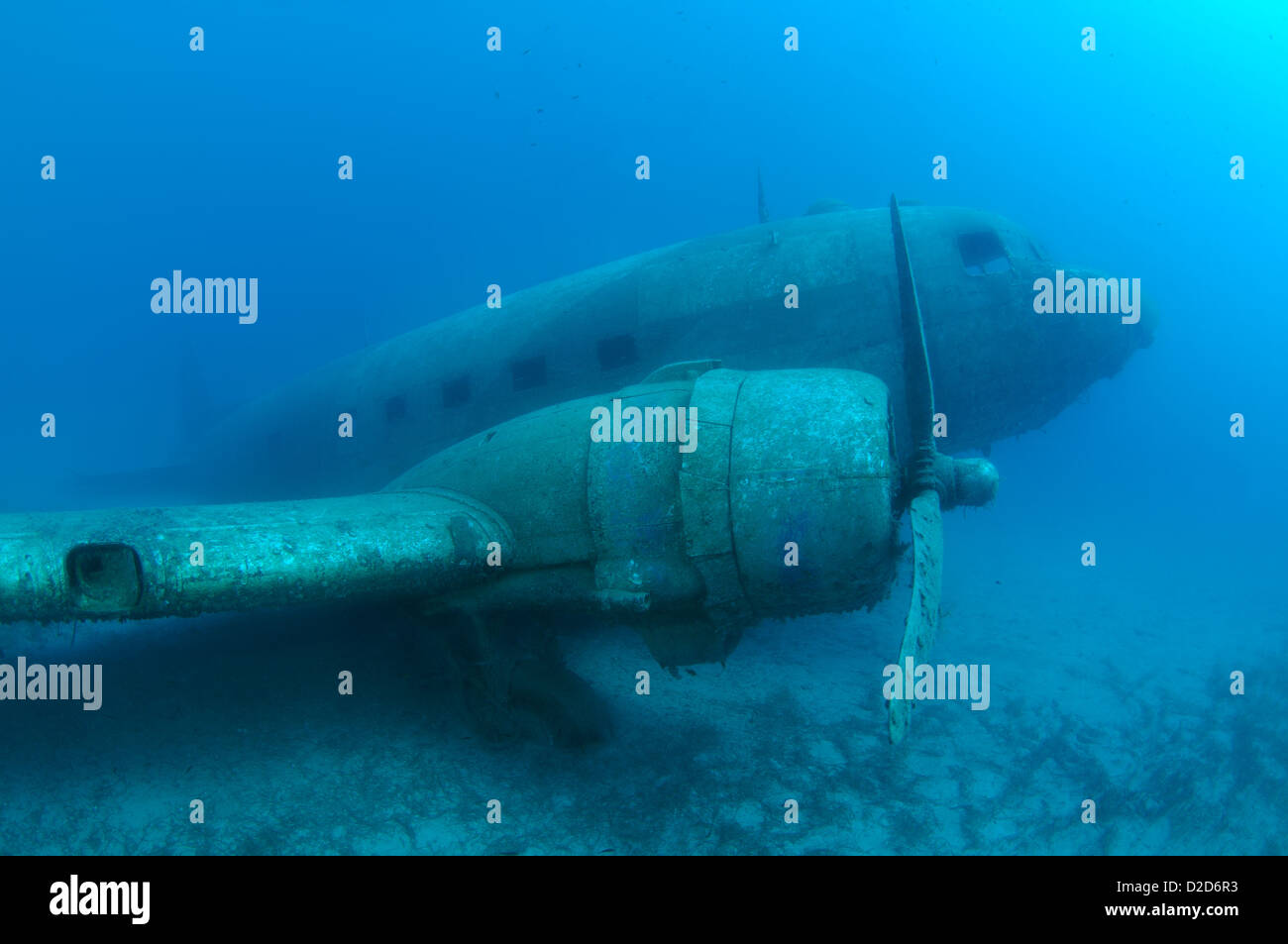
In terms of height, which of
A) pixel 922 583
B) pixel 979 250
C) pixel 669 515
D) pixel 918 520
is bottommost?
pixel 922 583

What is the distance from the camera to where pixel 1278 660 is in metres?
11.6

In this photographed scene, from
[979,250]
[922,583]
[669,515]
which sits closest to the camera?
[922,583]

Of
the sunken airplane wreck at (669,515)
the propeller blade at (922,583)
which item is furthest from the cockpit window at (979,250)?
the propeller blade at (922,583)

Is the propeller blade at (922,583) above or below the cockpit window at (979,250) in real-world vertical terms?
below

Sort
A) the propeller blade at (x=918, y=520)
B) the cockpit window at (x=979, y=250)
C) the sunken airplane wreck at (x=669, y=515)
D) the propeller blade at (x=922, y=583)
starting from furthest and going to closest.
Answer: the cockpit window at (x=979, y=250)
the sunken airplane wreck at (x=669, y=515)
the propeller blade at (x=922, y=583)
the propeller blade at (x=918, y=520)

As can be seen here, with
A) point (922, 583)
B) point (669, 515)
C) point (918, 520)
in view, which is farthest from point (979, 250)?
point (669, 515)

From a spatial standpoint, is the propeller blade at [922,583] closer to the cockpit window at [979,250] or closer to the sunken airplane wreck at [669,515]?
the sunken airplane wreck at [669,515]

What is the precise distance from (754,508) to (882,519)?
90 centimetres

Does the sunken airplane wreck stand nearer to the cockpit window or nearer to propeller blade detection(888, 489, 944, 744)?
propeller blade detection(888, 489, 944, 744)

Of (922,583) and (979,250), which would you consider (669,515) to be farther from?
(979,250)

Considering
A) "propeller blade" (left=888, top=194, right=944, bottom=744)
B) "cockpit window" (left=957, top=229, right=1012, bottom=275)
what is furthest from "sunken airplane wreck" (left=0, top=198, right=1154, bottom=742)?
"cockpit window" (left=957, top=229, right=1012, bottom=275)

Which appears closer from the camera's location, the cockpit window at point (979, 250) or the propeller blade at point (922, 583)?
the propeller blade at point (922, 583)

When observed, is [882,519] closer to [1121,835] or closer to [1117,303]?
[1121,835]
